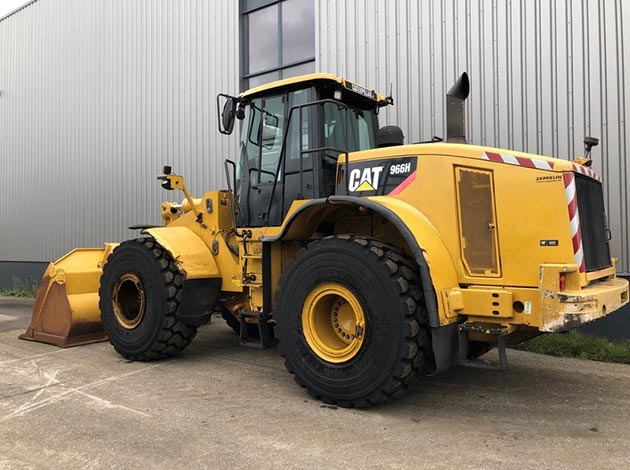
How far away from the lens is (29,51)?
48.0ft

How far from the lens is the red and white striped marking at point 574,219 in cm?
385

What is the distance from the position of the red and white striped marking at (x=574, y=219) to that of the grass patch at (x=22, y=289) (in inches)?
538

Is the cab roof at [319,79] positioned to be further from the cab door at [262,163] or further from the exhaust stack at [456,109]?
the exhaust stack at [456,109]

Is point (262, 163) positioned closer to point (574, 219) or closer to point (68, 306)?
point (574, 219)

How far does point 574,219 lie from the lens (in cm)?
389

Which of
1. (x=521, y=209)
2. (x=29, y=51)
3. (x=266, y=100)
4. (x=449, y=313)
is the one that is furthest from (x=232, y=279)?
(x=29, y=51)

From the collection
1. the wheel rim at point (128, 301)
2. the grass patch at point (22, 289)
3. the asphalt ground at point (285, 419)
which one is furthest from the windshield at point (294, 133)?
the grass patch at point (22, 289)

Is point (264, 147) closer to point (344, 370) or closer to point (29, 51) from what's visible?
point (344, 370)

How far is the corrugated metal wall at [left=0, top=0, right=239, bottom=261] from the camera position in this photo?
10789 millimetres

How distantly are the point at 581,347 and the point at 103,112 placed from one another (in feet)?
37.3

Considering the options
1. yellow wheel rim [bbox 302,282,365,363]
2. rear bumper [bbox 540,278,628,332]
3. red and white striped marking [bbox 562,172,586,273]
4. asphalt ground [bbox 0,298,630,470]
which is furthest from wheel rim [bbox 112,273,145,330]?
red and white striped marking [bbox 562,172,586,273]

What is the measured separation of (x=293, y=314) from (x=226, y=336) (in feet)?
11.1

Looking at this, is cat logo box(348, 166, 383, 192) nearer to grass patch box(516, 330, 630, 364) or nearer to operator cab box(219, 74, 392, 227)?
operator cab box(219, 74, 392, 227)

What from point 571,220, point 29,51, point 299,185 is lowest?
point 571,220
